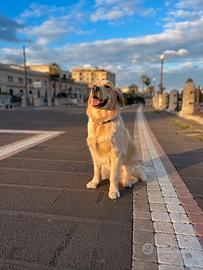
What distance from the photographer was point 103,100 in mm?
4105

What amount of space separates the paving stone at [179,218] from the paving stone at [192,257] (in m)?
0.70

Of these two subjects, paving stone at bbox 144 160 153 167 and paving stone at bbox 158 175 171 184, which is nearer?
paving stone at bbox 158 175 171 184

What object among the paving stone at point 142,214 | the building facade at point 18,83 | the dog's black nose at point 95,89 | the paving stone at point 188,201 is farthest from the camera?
the building facade at point 18,83

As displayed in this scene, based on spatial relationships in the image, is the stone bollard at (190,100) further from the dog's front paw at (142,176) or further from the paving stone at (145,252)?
the paving stone at (145,252)

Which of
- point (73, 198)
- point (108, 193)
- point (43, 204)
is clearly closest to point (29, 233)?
point (43, 204)

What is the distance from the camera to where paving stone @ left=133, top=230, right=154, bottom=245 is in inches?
123

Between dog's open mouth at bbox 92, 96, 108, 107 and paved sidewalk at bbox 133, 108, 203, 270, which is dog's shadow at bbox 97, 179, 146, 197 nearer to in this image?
paved sidewalk at bbox 133, 108, 203, 270

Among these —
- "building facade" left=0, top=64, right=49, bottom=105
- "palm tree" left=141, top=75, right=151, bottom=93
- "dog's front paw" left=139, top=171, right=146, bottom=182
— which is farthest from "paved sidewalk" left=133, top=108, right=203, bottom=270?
"palm tree" left=141, top=75, right=151, bottom=93

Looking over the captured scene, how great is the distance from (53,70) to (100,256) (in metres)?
99.8

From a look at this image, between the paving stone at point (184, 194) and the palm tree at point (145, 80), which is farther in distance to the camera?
the palm tree at point (145, 80)

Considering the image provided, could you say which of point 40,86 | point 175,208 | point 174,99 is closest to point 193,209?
point 175,208

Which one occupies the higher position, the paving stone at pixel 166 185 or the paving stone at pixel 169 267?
the paving stone at pixel 169 267

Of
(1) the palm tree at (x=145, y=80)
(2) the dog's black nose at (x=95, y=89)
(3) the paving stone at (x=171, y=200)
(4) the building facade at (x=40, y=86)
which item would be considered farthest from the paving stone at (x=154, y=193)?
(1) the palm tree at (x=145, y=80)

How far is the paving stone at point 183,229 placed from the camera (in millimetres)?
3305
